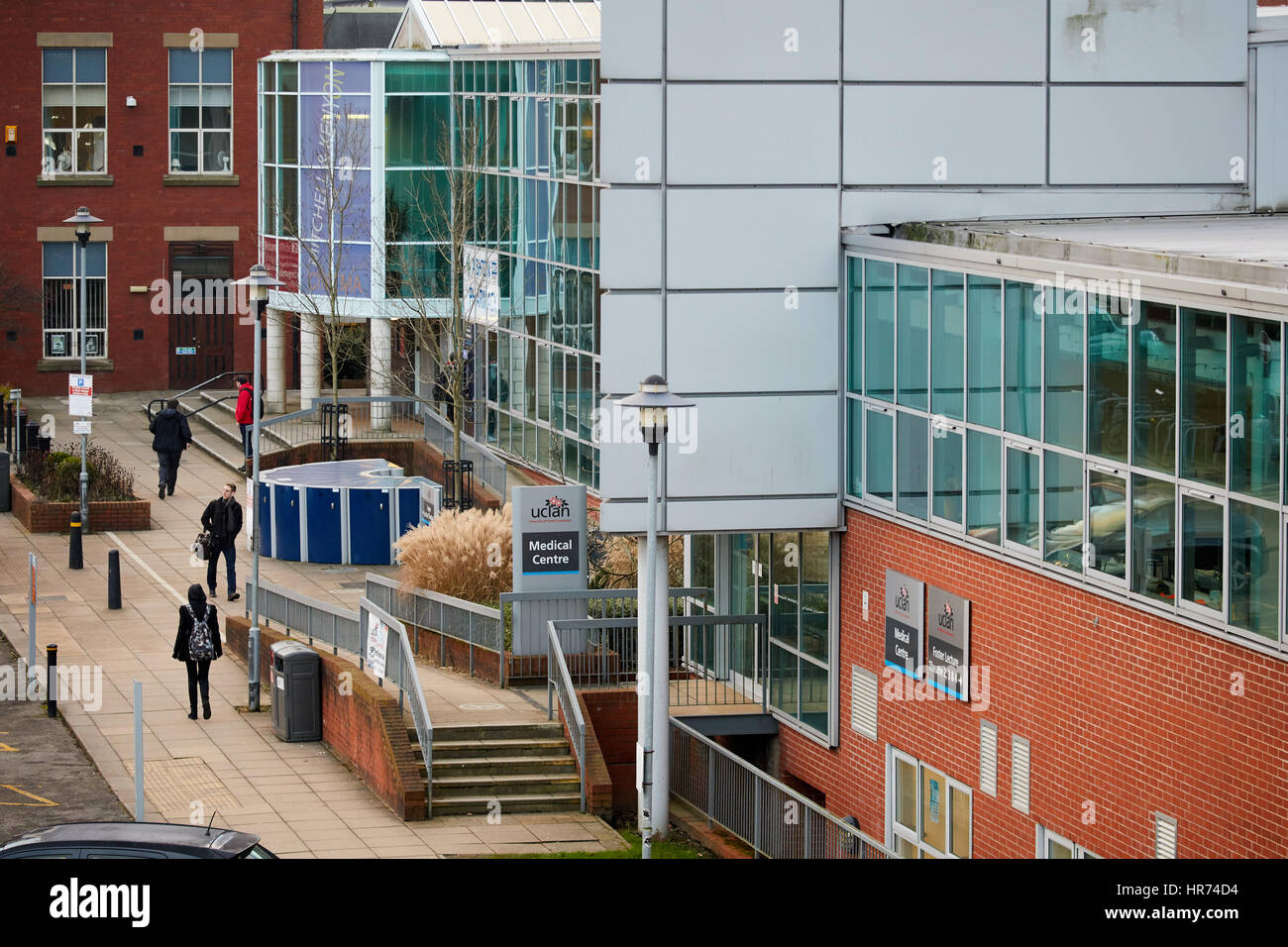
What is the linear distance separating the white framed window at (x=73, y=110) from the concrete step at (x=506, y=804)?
33.7 m

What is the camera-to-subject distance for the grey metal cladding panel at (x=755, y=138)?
18781 mm

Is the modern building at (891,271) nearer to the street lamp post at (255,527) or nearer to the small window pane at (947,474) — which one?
the small window pane at (947,474)

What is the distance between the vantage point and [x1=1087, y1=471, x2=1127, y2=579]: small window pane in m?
14.3

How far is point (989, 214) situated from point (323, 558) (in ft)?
49.6

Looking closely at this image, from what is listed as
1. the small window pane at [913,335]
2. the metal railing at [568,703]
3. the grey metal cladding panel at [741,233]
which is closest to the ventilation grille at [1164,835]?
the small window pane at [913,335]

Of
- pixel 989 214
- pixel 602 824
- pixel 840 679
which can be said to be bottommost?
pixel 602 824

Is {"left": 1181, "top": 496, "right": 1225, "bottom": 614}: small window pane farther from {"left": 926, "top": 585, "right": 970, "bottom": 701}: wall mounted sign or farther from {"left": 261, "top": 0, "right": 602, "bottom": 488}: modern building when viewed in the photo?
{"left": 261, "top": 0, "right": 602, "bottom": 488}: modern building

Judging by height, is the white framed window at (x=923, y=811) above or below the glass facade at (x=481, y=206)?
below

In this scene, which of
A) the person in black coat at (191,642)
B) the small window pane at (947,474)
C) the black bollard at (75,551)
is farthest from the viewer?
the black bollard at (75,551)

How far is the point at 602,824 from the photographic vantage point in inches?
758

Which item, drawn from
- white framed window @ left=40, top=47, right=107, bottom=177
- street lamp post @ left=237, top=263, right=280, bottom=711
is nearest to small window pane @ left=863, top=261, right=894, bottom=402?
street lamp post @ left=237, top=263, right=280, bottom=711

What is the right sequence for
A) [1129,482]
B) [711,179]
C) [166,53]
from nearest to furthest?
1. [1129,482]
2. [711,179]
3. [166,53]
